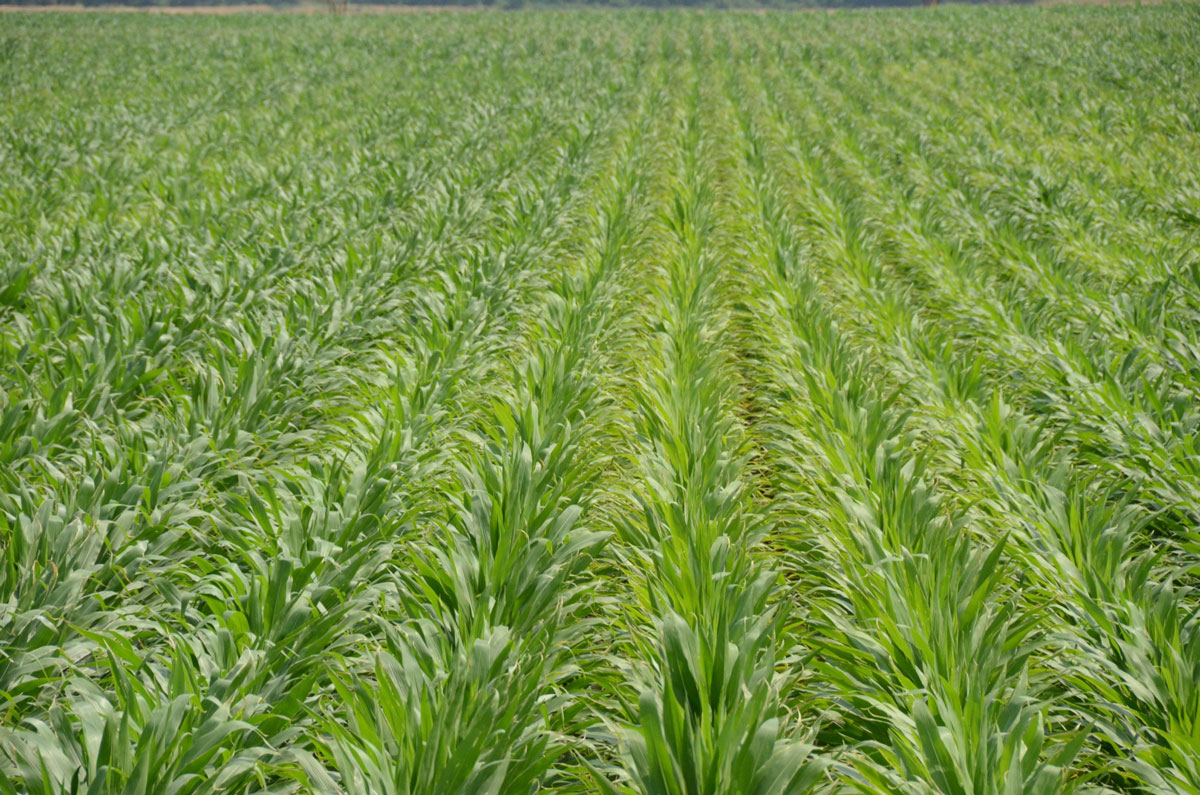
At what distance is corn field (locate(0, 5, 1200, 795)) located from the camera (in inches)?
88.6

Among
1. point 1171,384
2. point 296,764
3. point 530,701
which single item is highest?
point 1171,384

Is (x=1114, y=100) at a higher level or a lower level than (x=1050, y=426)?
higher

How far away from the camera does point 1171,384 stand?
4.96 meters

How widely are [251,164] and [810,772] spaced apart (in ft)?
36.5

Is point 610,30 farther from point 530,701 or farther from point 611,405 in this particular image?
point 530,701

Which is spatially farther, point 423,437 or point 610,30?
point 610,30

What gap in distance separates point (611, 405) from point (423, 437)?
121cm

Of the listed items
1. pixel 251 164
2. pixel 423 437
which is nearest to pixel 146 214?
pixel 251 164

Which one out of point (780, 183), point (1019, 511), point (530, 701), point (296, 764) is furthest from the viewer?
point (780, 183)

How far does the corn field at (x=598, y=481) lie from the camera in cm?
225

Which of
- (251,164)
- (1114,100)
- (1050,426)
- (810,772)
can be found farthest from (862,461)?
(1114,100)

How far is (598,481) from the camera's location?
13.8ft

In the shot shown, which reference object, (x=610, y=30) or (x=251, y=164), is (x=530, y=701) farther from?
(x=610, y=30)

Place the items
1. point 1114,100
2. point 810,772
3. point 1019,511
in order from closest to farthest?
point 810,772
point 1019,511
point 1114,100
